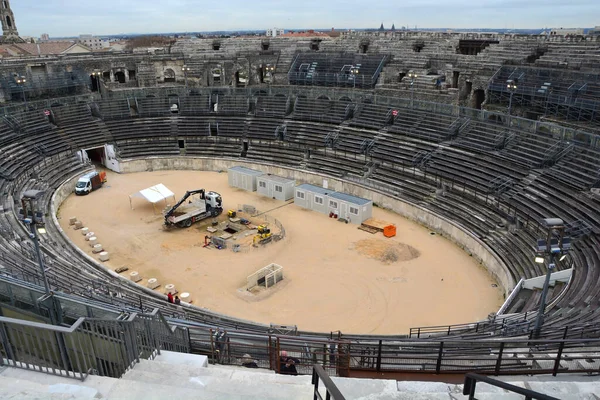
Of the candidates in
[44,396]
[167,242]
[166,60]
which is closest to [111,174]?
[167,242]

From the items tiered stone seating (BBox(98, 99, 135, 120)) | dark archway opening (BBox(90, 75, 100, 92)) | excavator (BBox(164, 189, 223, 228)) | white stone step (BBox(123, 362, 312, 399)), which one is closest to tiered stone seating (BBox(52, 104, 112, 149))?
tiered stone seating (BBox(98, 99, 135, 120))

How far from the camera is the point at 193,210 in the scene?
27750 mm

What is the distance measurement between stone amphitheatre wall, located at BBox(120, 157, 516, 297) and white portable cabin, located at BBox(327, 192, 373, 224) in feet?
7.83

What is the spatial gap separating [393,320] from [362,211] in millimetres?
9641

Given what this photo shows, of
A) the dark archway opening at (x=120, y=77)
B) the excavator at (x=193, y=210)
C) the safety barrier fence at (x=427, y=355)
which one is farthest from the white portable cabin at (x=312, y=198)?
the dark archway opening at (x=120, y=77)

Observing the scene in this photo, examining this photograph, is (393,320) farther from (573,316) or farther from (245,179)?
(245,179)

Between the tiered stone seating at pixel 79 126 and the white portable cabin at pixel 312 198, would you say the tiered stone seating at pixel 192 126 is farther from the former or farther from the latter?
the white portable cabin at pixel 312 198

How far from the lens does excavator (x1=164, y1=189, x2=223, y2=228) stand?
1054 inches

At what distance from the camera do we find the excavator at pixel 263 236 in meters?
24.8

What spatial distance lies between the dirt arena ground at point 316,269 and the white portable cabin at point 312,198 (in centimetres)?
55

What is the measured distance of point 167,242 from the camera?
82.6ft

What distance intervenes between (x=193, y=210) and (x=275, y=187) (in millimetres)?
6164

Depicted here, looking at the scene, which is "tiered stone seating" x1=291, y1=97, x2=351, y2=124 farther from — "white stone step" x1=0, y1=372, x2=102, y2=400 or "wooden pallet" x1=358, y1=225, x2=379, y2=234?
"white stone step" x1=0, y1=372, x2=102, y2=400

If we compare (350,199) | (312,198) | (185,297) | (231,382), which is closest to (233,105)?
(312,198)
